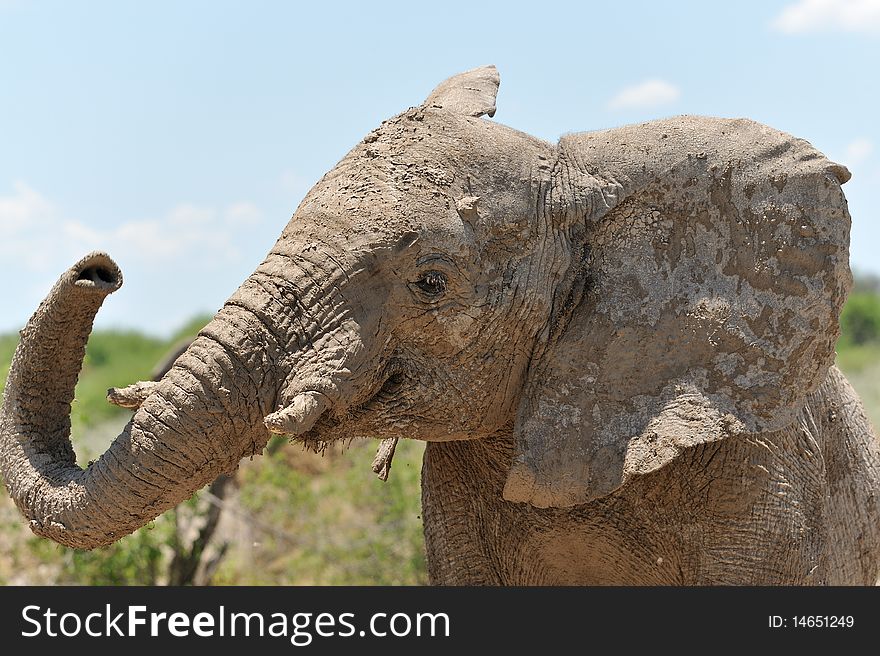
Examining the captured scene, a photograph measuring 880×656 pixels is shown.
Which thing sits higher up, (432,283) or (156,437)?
(432,283)

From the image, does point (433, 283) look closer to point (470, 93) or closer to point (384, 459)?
point (470, 93)

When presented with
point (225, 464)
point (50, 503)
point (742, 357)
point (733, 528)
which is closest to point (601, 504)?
point (733, 528)

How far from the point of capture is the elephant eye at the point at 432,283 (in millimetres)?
3051

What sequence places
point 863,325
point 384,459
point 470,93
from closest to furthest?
point 470,93, point 384,459, point 863,325

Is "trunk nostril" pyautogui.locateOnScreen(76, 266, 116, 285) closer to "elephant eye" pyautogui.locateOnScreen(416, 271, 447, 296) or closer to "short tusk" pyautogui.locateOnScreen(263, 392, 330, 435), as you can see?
"short tusk" pyautogui.locateOnScreen(263, 392, 330, 435)

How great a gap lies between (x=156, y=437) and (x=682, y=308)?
141 centimetres

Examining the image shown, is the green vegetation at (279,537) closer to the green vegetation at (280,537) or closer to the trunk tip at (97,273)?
the green vegetation at (280,537)

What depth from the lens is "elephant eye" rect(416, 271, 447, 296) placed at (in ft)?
10.0

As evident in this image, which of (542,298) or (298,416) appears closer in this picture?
(298,416)

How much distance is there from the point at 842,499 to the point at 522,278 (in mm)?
1417

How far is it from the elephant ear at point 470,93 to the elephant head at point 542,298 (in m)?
0.18

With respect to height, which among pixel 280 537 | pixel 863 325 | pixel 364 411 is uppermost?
pixel 863 325

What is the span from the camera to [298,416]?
2.80 m

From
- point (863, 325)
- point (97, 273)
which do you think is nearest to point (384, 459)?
point (97, 273)
